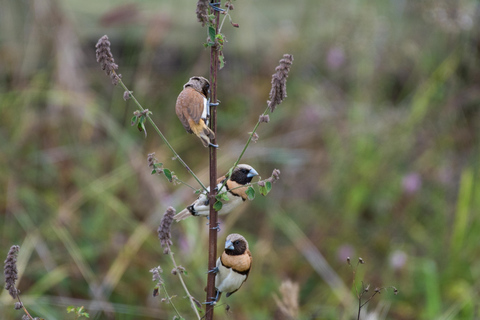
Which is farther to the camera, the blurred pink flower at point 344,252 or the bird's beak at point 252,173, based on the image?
the blurred pink flower at point 344,252

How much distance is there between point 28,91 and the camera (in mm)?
4293

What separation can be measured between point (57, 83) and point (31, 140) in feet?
1.46

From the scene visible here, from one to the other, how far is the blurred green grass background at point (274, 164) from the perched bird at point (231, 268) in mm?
1063

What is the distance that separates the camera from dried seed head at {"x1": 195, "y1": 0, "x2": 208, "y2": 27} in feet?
4.63

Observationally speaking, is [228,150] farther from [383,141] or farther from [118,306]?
[118,306]

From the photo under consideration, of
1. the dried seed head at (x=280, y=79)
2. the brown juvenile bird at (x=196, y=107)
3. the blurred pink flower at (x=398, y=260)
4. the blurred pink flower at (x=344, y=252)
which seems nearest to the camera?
the dried seed head at (x=280, y=79)

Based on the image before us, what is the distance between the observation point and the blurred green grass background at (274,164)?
3.53 meters

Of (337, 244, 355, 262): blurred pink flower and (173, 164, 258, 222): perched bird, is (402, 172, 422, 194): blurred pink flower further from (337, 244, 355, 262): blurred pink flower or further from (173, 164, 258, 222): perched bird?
(173, 164, 258, 222): perched bird

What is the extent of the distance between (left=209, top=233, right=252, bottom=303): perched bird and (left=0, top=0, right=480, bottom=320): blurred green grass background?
1063 millimetres

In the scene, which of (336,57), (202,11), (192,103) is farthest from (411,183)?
(202,11)

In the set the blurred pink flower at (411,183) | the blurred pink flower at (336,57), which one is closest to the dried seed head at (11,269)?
the blurred pink flower at (411,183)

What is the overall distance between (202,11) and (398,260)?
246cm

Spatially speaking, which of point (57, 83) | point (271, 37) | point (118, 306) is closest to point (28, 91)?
point (57, 83)

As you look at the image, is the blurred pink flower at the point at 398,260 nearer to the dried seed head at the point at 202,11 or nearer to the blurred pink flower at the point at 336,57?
the blurred pink flower at the point at 336,57
